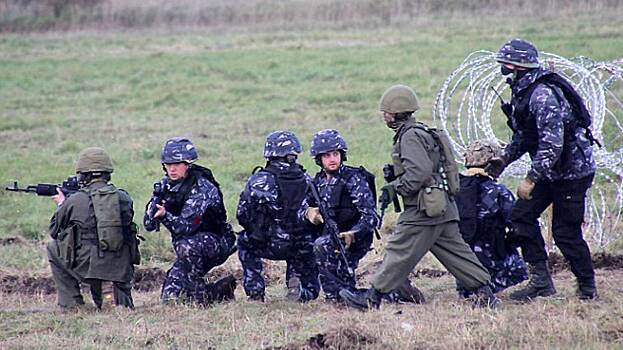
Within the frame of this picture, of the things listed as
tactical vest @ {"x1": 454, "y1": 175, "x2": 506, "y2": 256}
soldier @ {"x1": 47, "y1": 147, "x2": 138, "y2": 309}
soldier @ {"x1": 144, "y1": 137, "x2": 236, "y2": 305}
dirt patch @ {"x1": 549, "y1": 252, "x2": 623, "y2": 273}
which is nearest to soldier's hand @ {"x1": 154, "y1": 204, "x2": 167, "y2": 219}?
soldier @ {"x1": 144, "y1": 137, "x2": 236, "y2": 305}

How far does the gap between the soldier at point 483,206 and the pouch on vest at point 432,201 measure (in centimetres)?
94

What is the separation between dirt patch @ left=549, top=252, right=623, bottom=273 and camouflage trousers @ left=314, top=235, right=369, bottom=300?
8.01 feet

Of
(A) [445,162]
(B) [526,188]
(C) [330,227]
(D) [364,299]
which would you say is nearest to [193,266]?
(C) [330,227]

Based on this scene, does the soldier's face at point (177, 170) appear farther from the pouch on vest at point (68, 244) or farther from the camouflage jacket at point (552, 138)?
the camouflage jacket at point (552, 138)

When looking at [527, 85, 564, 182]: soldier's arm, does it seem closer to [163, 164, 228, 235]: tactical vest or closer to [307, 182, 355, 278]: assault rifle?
[307, 182, 355, 278]: assault rifle

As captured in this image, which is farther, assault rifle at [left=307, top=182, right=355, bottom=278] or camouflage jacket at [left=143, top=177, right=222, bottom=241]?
camouflage jacket at [left=143, top=177, right=222, bottom=241]

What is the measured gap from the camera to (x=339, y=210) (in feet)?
28.0

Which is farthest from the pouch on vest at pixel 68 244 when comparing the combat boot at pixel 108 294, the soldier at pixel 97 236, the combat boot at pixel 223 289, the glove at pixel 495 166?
the glove at pixel 495 166

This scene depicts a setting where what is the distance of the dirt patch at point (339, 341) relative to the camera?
682 centimetres

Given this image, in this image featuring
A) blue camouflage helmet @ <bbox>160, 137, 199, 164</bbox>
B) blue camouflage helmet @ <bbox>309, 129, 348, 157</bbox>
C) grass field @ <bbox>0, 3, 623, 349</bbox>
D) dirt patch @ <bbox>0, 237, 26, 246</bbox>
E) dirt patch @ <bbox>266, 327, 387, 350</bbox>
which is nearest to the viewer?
dirt patch @ <bbox>266, 327, 387, 350</bbox>

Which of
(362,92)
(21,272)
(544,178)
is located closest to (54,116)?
(362,92)

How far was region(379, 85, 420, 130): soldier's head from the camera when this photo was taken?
303 inches

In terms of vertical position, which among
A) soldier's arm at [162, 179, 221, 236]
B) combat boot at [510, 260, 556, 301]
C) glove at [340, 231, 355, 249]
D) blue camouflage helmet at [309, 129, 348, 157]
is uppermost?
blue camouflage helmet at [309, 129, 348, 157]

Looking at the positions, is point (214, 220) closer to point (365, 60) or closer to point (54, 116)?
point (54, 116)
